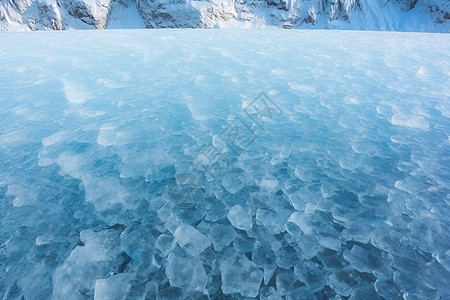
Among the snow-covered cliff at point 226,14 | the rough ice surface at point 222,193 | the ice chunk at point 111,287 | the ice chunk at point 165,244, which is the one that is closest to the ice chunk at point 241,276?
the rough ice surface at point 222,193

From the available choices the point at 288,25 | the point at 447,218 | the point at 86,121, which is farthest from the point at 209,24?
the point at 447,218

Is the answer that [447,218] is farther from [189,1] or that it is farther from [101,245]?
[189,1]

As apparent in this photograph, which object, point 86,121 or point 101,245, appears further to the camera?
point 86,121

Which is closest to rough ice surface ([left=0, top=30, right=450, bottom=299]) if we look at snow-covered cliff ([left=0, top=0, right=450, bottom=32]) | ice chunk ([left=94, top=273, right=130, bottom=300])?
ice chunk ([left=94, top=273, right=130, bottom=300])

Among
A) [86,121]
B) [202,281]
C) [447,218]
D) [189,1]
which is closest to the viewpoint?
[202,281]

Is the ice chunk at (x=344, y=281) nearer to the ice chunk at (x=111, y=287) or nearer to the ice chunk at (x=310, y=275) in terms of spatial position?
the ice chunk at (x=310, y=275)

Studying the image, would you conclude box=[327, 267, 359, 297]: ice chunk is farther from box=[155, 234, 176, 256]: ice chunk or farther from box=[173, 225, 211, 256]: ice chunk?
box=[155, 234, 176, 256]: ice chunk

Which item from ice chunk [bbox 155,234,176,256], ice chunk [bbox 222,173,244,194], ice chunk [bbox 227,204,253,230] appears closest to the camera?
ice chunk [bbox 155,234,176,256]

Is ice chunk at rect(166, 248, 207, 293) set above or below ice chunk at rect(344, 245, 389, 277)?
above
